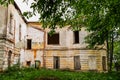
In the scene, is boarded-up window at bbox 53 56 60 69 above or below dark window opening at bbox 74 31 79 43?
below

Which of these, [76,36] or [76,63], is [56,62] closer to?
[76,63]

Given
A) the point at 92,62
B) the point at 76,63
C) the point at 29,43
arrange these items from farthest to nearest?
1. the point at 29,43
2. the point at 76,63
3. the point at 92,62

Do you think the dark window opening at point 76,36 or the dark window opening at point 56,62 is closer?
the dark window opening at point 56,62

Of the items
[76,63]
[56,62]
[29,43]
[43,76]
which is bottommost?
[43,76]

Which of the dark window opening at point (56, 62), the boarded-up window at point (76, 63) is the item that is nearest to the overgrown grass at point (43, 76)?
the boarded-up window at point (76, 63)

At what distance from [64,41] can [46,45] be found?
2.65m

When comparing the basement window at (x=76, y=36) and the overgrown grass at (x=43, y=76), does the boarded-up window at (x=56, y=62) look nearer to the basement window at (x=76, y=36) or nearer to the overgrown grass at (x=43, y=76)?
the basement window at (x=76, y=36)

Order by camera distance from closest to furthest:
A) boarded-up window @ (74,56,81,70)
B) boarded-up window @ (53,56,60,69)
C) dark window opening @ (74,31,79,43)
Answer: boarded-up window @ (74,56,81,70) → boarded-up window @ (53,56,60,69) → dark window opening @ (74,31,79,43)

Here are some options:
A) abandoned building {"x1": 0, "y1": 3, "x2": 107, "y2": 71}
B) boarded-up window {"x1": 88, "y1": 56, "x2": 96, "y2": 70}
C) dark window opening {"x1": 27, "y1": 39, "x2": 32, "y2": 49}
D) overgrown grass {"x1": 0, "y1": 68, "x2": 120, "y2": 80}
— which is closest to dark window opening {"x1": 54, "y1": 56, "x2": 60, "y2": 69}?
abandoned building {"x1": 0, "y1": 3, "x2": 107, "y2": 71}

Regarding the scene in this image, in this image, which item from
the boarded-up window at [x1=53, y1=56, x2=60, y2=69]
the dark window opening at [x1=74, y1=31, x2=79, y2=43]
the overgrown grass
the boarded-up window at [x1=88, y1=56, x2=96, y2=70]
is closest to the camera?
the overgrown grass

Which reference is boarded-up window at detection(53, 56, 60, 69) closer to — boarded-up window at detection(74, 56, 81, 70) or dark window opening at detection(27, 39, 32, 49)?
boarded-up window at detection(74, 56, 81, 70)

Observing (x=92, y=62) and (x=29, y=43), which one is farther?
(x=29, y=43)

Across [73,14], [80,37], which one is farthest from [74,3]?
[80,37]

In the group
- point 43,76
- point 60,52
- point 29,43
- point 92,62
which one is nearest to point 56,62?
point 60,52
